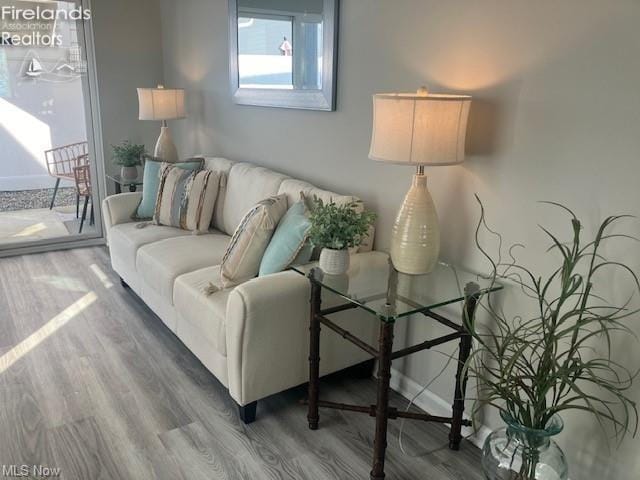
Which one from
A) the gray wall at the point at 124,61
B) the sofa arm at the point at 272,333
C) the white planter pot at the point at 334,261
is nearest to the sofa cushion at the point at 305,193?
the sofa arm at the point at 272,333

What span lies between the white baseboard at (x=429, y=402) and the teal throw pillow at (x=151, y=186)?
1.98m

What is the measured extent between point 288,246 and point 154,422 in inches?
37.6

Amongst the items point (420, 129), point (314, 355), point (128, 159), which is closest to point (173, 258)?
point (314, 355)

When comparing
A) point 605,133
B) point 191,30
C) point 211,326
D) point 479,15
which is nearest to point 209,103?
point 191,30

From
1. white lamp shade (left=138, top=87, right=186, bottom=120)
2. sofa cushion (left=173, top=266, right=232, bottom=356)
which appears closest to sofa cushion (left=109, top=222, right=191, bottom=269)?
sofa cushion (left=173, top=266, right=232, bottom=356)

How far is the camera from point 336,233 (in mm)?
2041

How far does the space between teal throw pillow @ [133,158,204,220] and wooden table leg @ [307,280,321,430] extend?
1838 mm

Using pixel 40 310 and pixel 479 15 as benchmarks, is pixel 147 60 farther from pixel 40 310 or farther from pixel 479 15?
pixel 479 15

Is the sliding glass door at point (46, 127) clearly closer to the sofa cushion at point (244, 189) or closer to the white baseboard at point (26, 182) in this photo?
the white baseboard at point (26, 182)

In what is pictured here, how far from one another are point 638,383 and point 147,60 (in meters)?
4.51

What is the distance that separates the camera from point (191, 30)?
421cm

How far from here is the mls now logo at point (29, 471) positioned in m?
1.94

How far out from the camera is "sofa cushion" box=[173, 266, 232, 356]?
7.37 ft

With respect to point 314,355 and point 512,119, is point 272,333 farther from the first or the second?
point 512,119
